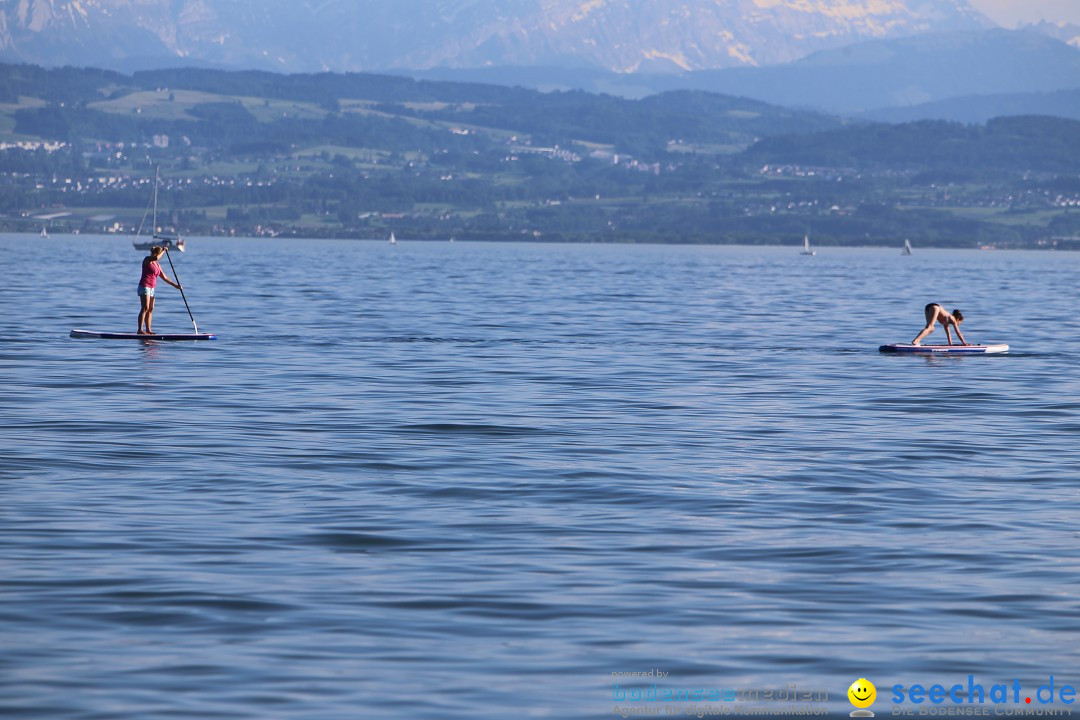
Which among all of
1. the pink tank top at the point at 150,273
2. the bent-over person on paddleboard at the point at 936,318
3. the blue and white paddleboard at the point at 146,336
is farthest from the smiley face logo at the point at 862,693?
the blue and white paddleboard at the point at 146,336

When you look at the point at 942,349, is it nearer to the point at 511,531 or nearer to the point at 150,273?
the point at 150,273

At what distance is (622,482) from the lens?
2262cm

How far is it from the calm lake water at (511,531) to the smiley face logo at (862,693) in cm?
9

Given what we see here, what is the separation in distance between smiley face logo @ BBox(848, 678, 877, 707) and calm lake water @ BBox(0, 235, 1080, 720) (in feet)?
0.31

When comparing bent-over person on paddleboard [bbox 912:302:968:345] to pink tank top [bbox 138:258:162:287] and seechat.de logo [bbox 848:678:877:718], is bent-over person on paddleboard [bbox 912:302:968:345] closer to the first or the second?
pink tank top [bbox 138:258:162:287]

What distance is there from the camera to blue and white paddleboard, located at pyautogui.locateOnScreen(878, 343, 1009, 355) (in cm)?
4650

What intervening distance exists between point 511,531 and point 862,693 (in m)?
6.62

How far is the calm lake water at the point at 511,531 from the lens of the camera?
43.8ft

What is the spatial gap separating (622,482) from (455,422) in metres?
7.27

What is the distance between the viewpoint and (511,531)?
742 inches

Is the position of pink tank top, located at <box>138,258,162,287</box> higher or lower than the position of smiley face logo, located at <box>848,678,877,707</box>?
higher

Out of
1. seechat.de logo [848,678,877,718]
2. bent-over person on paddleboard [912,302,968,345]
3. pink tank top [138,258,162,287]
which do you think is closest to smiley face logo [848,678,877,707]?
seechat.de logo [848,678,877,718]

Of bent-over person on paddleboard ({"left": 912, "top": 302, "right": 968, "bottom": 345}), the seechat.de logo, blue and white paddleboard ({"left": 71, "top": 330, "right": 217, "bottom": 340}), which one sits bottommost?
blue and white paddleboard ({"left": 71, "top": 330, "right": 217, "bottom": 340})

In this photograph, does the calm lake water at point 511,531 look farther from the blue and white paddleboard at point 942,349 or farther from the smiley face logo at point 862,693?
the blue and white paddleboard at point 942,349
